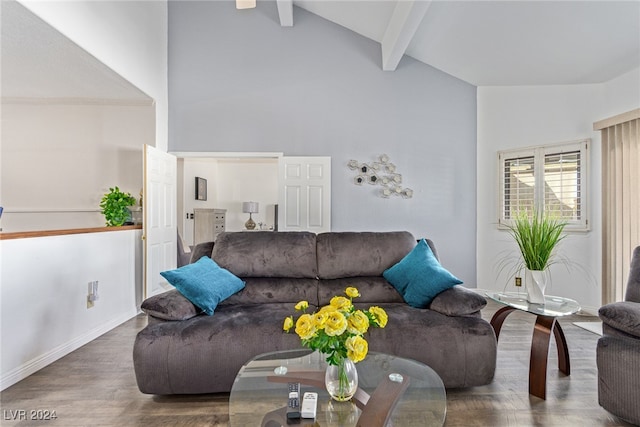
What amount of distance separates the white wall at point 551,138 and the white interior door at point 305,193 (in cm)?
223

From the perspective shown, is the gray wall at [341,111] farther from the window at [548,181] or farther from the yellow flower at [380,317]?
the yellow flower at [380,317]

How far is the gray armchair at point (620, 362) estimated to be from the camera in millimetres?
1771

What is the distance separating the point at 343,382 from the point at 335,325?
0.91ft

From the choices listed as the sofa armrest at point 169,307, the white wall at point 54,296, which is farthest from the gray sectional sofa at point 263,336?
the white wall at point 54,296

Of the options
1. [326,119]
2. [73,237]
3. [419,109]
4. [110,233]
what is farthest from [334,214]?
[73,237]

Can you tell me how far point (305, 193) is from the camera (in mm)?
4934

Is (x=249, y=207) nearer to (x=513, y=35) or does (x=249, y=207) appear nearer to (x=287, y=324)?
(x=513, y=35)

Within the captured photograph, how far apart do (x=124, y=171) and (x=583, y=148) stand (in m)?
5.73

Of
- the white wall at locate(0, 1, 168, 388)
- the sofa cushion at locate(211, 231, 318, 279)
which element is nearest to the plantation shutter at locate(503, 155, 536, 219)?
the sofa cushion at locate(211, 231, 318, 279)

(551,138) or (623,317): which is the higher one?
(551,138)

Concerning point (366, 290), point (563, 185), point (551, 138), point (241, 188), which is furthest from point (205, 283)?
point (241, 188)

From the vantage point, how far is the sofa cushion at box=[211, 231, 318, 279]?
2734 millimetres

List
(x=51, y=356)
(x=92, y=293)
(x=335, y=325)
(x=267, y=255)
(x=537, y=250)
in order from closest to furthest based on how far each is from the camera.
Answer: (x=335, y=325)
(x=537, y=250)
(x=51, y=356)
(x=267, y=255)
(x=92, y=293)

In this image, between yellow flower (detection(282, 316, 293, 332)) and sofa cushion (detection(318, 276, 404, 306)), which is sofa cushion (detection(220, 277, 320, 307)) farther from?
yellow flower (detection(282, 316, 293, 332))
